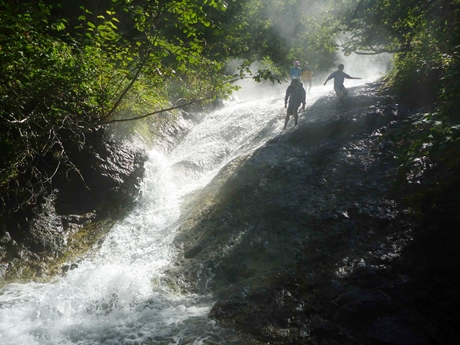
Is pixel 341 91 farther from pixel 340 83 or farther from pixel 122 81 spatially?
pixel 122 81

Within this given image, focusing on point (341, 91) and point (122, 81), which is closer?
point (122, 81)

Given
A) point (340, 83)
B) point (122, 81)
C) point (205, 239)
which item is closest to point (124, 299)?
point (205, 239)

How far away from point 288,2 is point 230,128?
1954cm

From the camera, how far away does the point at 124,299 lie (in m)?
6.40

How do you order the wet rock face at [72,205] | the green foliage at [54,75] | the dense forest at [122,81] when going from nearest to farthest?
1. the dense forest at [122,81]
2. the green foliage at [54,75]
3. the wet rock face at [72,205]

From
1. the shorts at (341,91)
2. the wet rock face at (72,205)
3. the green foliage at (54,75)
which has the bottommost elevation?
the wet rock face at (72,205)

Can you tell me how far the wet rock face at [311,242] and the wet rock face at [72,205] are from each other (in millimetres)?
Result: 2317

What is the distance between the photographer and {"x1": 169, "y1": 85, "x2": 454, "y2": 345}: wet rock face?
5.20 m

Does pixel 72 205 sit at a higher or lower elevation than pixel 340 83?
lower

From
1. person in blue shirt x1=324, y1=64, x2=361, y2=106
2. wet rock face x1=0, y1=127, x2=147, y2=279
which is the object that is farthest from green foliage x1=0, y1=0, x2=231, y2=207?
person in blue shirt x1=324, y1=64, x2=361, y2=106

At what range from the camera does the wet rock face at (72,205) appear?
25.2ft


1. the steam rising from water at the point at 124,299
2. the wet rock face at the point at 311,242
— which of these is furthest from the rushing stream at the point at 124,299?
the wet rock face at the point at 311,242

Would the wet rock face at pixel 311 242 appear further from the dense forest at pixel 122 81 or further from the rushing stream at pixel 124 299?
the dense forest at pixel 122 81

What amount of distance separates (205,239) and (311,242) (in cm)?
241
